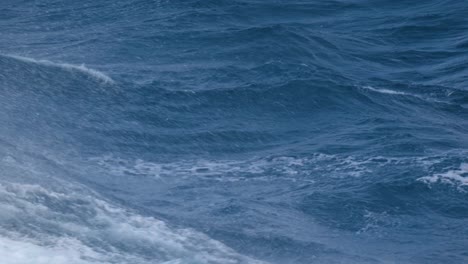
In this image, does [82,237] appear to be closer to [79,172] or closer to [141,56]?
[79,172]

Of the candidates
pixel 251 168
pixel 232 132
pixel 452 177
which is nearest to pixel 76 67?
pixel 232 132

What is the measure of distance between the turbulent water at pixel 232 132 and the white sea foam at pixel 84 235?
0.22ft

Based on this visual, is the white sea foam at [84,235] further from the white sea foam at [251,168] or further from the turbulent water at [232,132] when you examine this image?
the white sea foam at [251,168]

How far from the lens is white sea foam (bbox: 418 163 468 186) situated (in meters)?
29.7

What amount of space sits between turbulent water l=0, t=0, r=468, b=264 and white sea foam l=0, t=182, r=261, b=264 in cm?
7

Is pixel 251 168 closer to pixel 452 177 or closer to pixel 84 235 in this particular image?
pixel 452 177

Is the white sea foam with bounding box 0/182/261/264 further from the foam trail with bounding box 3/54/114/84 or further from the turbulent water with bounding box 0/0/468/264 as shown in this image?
the foam trail with bounding box 3/54/114/84

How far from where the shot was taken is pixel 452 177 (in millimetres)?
29984

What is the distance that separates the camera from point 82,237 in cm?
2403

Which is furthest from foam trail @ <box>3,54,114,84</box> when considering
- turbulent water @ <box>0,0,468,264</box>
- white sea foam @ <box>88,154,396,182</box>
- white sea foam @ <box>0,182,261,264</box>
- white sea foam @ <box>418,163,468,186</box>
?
white sea foam @ <box>418,163,468,186</box>

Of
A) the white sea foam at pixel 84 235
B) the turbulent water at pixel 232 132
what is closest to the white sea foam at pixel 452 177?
the turbulent water at pixel 232 132

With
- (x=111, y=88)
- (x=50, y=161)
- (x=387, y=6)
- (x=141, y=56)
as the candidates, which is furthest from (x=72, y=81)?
(x=387, y=6)

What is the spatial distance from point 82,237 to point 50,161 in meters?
6.11

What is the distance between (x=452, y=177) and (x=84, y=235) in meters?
13.7
